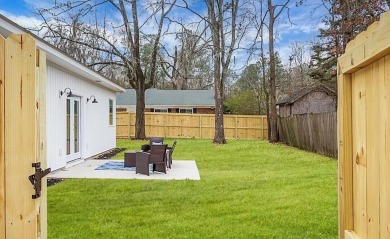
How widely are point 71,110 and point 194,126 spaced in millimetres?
13234

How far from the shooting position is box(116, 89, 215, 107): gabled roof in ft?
97.8

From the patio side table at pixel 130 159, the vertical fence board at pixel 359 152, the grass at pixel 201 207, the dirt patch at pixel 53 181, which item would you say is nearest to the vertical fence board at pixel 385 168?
the vertical fence board at pixel 359 152

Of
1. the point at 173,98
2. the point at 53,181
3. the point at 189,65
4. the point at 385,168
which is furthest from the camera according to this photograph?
the point at 173,98

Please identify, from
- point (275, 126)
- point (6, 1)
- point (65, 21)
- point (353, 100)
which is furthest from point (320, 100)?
point (353, 100)

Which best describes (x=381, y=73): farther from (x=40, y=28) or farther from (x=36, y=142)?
(x=40, y=28)

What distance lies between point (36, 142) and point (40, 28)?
15.8 meters

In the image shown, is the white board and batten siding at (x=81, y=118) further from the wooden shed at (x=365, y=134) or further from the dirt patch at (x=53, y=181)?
the wooden shed at (x=365, y=134)

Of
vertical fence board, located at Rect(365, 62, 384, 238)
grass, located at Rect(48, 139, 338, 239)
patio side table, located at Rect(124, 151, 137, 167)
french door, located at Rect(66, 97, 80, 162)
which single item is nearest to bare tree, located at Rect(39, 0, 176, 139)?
french door, located at Rect(66, 97, 80, 162)

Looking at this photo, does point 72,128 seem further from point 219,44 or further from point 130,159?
point 219,44

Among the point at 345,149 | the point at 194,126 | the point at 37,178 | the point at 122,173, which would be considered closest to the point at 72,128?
the point at 122,173

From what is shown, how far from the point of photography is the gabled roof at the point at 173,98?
29.8 meters

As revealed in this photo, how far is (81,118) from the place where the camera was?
11547 mm

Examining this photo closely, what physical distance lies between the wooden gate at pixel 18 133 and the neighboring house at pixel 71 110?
4249 mm

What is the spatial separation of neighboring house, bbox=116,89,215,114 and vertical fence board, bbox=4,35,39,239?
28.0 metres
